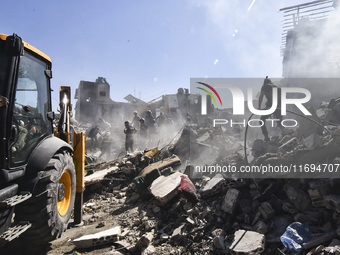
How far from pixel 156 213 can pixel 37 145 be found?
94.8 inches

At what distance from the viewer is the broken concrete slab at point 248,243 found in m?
2.79

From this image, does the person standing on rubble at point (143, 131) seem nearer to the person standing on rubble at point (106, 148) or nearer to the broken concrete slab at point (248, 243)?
the person standing on rubble at point (106, 148)

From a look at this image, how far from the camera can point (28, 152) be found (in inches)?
107

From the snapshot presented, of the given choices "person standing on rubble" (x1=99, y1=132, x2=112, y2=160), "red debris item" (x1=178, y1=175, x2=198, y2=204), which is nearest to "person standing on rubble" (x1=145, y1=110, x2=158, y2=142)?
"person standing on rubble" (x1=99, y1=132, x2=112, y2=160)

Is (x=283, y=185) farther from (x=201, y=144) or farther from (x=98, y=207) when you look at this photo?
(x=201, y=144)

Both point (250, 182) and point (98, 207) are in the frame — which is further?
point (98, 207)

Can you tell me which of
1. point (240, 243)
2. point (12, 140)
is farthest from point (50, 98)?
point (240, 243)

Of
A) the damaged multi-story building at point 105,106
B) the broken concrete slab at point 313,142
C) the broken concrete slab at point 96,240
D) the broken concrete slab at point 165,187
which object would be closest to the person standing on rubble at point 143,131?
the broken concrete slab at point 165,187

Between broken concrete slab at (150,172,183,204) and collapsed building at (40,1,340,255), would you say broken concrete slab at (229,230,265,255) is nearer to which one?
collapsed building at (40,1,340,255)

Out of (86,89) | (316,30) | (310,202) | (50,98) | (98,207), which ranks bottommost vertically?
(98,207)

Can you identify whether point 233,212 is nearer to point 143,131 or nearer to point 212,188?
point 212,188

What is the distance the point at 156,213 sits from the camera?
14.2 ft

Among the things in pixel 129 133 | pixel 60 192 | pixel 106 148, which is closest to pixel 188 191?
pixel 60 192

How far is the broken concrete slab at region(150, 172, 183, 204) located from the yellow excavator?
1695mm
